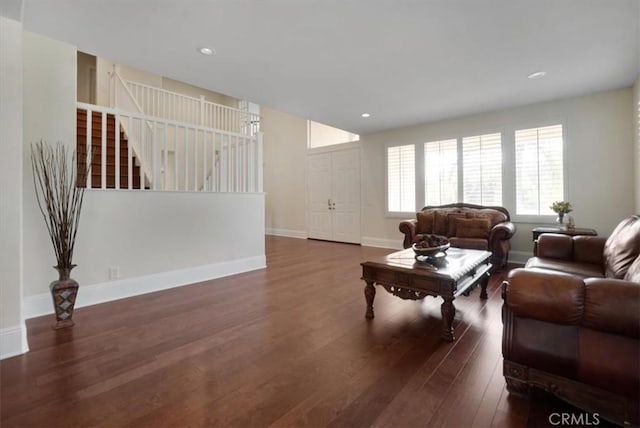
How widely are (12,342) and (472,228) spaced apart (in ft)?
17.5

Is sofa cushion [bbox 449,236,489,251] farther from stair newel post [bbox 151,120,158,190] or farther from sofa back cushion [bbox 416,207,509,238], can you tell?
stair newel post [bbox 151,120,158,190]

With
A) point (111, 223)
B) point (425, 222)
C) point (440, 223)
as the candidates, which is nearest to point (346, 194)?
point (425, 222)

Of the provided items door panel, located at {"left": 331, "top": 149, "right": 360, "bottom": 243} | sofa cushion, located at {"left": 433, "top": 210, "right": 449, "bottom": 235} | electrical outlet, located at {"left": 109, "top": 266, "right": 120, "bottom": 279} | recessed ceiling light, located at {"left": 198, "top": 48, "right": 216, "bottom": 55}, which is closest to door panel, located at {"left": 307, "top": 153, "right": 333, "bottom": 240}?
door panel, located at {"left": 331, "top": 149, "right": 360, "bottom": 243}

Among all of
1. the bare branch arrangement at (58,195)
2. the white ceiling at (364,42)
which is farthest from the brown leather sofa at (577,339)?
the bare branch arrangement at (58,195)

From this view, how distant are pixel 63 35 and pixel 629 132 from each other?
269 inches

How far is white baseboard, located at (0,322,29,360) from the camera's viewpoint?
1.99 metres

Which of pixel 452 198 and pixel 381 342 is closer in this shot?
pixel 381 342

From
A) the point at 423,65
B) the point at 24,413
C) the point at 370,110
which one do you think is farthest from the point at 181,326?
the point at 370,110

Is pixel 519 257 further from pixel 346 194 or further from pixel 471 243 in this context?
pixel 346 194

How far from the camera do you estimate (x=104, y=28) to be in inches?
102

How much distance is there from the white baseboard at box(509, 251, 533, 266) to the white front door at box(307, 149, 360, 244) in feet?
10.3

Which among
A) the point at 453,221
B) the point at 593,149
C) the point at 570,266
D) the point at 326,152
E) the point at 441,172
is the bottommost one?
the point at 570,266

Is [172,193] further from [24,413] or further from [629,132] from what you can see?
[629,132]

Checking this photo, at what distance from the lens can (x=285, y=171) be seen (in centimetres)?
873
